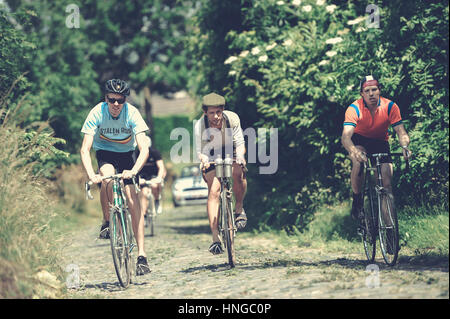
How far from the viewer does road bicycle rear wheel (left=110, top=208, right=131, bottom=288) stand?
7.36m

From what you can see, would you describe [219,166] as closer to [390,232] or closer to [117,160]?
[117,160]

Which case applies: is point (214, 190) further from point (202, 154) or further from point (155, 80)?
point (155, 80)

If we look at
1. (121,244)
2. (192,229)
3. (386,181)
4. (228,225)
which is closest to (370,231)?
(386,181)

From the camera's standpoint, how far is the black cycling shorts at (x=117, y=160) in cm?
810

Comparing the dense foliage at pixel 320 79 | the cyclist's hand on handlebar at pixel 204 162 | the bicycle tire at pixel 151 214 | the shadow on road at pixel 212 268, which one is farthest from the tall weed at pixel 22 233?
the bicycle tire at pixel 151 214

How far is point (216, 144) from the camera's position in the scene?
8.48 metres

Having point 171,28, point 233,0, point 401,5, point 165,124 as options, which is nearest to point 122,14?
point 171,28

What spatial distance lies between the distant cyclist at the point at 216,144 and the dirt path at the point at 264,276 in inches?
25.3

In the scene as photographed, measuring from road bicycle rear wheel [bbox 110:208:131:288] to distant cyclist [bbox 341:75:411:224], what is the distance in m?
2.46

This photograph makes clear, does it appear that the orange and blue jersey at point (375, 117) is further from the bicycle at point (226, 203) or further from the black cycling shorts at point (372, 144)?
the bicycle at point (226, 203)

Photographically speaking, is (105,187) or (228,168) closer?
(105,187)

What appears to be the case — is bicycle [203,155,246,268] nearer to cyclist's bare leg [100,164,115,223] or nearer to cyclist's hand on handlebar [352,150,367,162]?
cyclist's bare leg [100,164,115,223]

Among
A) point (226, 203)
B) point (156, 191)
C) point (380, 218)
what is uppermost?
point (226, 203)

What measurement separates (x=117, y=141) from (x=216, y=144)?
46.1 inches
